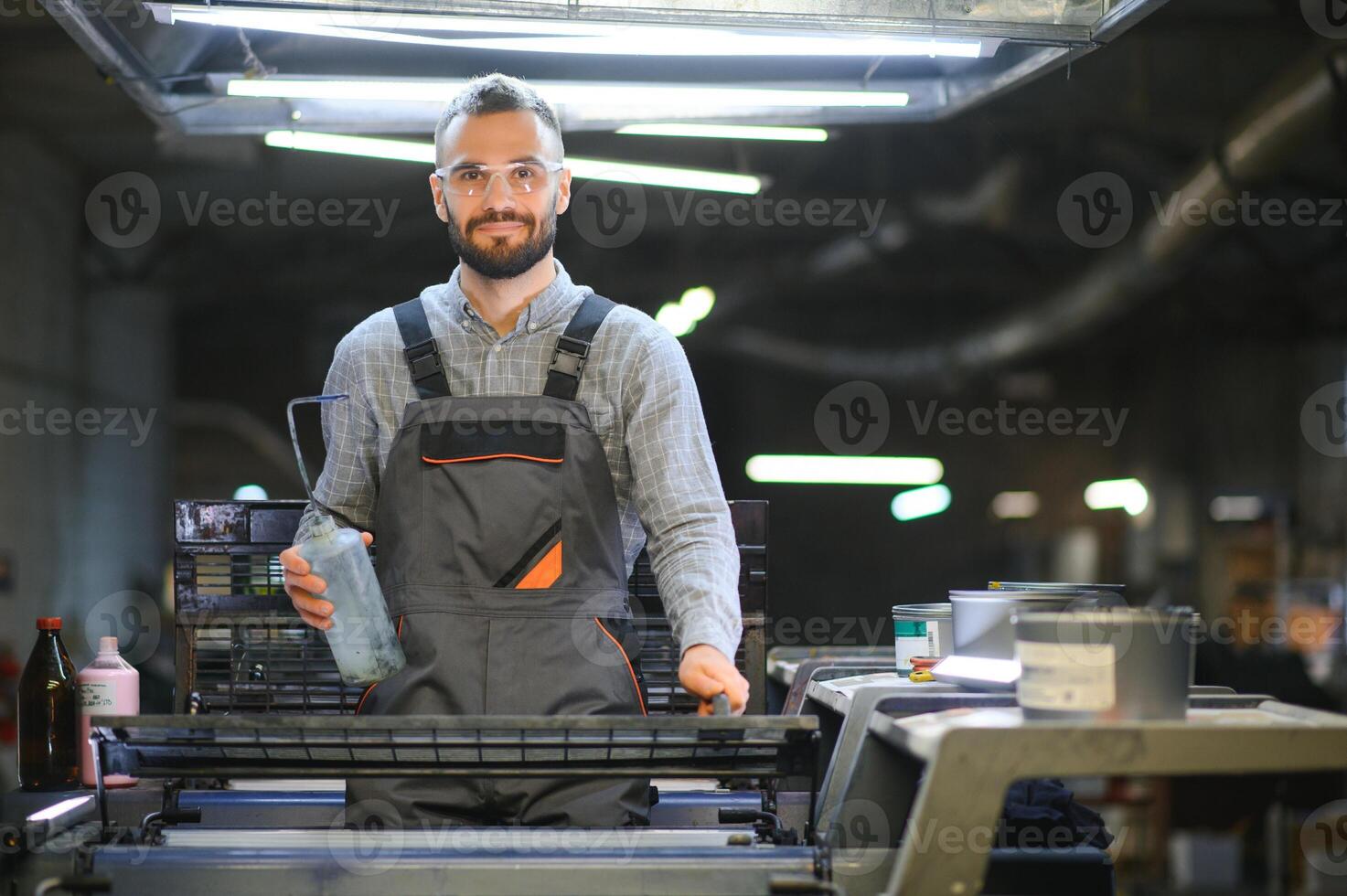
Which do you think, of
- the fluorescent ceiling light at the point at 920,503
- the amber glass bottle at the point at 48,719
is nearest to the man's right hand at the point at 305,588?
the amber glass bottle at the point at 48,719

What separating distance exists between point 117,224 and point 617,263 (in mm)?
1459

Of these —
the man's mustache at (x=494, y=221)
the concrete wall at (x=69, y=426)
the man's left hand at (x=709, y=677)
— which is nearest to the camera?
the man's left hand at (x=709, y=677)

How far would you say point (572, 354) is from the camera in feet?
6.38

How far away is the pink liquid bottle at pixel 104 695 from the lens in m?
2.17

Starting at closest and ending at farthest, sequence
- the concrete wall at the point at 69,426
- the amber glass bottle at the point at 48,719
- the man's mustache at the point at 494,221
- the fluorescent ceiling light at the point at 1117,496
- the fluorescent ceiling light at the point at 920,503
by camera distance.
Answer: the man's mustache at the point at 494,221 → the amber glass bottle at the point at 48,719 → the concrete wall at the point at 69,426 → the fluorescent ceiling light at the point at 920,503 → the fluorescent ceiling light at the point at 1117,496

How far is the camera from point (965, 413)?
364 cm

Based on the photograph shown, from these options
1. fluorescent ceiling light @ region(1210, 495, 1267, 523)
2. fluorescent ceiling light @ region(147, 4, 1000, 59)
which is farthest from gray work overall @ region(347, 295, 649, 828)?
fluorescent ceiling light @ region(1210, 495, 1267, 523)

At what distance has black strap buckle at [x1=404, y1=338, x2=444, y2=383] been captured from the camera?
1966 millimetres

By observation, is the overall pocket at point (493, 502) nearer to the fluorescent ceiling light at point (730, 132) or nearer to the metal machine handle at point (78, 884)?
the metal machine handle at point (78, 884)

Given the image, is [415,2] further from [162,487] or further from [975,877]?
[162,487]

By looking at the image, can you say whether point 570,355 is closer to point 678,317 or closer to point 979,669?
point 979,669

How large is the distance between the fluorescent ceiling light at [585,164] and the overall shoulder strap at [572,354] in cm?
136

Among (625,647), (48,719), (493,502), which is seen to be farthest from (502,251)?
(48,719)

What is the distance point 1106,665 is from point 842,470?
7.19 feet
